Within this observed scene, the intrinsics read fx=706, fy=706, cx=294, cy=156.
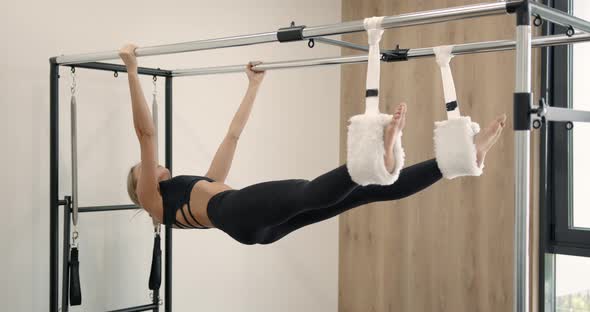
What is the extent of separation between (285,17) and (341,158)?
1.07 metres

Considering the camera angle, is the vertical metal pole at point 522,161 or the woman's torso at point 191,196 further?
the woman's torso at point 191,196

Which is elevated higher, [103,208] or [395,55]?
[395,55]

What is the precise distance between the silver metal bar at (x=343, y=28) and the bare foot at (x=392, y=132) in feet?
1.11

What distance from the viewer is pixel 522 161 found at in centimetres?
183

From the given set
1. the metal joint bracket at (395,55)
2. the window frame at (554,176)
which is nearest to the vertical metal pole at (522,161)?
the metal joint bracket at (395,55)

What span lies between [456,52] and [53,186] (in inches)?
75.3

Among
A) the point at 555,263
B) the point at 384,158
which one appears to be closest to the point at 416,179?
the point at 384,158

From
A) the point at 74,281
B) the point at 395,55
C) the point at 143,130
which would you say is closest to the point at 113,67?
the point at 143,130

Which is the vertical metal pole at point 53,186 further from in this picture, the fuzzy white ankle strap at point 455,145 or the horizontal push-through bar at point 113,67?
the fuzzy white ankle strap at point 455,145

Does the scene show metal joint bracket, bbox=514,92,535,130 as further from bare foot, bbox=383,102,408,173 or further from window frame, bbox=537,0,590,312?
window frame, bbox=537,0,590,312

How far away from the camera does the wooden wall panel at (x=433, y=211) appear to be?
4.09 m

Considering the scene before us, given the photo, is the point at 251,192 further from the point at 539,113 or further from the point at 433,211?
the point at 433,211

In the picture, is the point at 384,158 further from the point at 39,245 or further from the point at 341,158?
the point at 341,158

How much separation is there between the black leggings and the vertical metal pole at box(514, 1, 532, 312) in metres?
0.31
